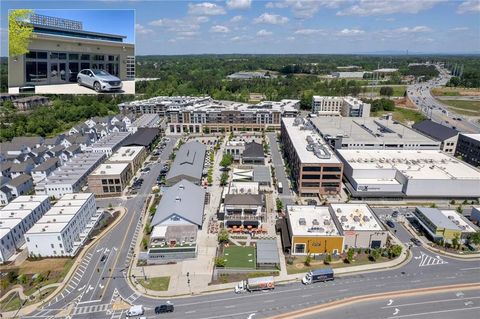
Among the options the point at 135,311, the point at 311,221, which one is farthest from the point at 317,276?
the point at 135,311

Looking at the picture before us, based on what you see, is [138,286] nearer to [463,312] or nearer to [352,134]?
[463,312]

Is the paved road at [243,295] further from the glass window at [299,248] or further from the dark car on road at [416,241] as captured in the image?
the glass window at [299,248]

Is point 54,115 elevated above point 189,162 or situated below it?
above

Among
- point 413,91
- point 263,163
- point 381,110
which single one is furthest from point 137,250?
point 413,91

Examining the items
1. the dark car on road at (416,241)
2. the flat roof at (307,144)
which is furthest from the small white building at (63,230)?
the dark car on road at (416,241)

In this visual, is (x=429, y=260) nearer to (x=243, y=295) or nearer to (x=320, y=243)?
(x=320, y=243)

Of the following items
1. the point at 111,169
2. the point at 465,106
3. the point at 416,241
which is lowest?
the point at 416,241
